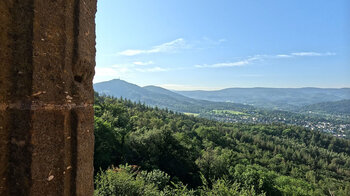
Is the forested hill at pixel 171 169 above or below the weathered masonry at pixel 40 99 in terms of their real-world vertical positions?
below

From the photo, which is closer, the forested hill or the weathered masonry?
the weathered masonry

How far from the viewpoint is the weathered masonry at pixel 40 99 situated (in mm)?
3867

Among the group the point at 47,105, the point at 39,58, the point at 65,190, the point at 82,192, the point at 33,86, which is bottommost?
the point at 82,192

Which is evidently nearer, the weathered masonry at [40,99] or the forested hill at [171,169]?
the weathered masonry at [40,99]

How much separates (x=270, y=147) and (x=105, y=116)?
7075 centimetres

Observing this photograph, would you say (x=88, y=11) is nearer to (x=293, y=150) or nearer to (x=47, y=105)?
(x=47, y=105)

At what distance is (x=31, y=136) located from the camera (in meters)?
3.89

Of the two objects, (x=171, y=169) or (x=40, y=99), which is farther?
(x=171, y=169)

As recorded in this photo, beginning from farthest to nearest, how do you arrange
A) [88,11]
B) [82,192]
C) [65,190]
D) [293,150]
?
[293,150] → [88,11] → [82,192] → [65,190]

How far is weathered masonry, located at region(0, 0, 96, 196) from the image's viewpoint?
3.87 meters

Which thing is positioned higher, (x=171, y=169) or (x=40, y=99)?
(x=40, y=99)

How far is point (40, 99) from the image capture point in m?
4.02

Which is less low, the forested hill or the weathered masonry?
the weathered masonry

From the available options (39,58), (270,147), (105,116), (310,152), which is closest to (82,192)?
(39,58)
